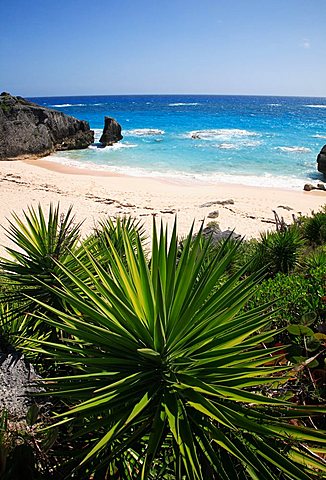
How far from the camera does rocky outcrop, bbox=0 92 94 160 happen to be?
30.9 metres

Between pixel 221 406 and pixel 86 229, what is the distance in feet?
39.9

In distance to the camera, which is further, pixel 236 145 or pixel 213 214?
pixel 236 145

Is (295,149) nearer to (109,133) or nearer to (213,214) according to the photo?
(109,133)

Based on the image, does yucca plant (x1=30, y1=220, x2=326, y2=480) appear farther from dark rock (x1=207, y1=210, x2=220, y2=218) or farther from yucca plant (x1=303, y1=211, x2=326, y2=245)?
dark rock (x1=207, y1=210, x2=220, y2=218)

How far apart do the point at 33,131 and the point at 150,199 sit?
763 inches

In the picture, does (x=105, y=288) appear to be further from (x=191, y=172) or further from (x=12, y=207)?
(x=191, y=172)

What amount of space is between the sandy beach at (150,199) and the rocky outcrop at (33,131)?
20.7 feet

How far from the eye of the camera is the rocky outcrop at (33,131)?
101 feet

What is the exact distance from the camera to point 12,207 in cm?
1543

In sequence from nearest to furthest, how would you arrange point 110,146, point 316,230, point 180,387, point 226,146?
point 180,387 < point 316,230 < point 226,146 < point 110,146

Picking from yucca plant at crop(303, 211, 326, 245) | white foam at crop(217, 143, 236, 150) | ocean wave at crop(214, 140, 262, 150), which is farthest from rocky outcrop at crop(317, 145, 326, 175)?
yucca plant at crop(303, 211, 326, 245)

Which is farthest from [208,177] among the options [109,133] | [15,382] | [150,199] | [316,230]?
[15,382]

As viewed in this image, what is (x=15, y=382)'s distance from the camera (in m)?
2.66

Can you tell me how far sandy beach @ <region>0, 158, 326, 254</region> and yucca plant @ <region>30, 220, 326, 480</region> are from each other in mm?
10564
